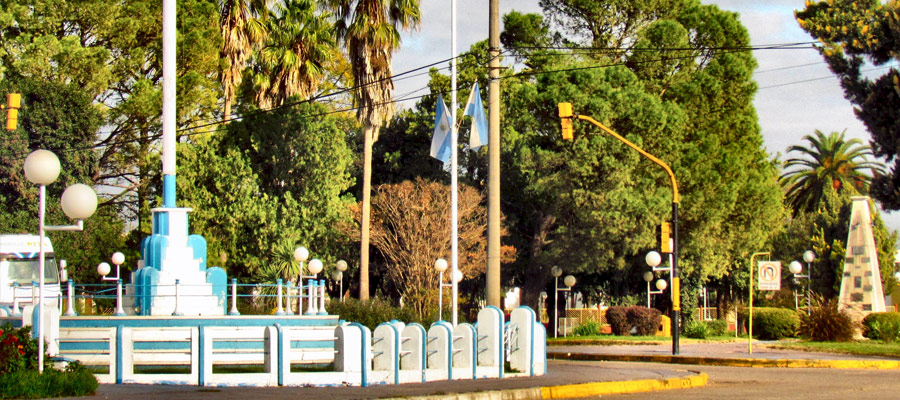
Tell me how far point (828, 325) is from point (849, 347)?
441 cm

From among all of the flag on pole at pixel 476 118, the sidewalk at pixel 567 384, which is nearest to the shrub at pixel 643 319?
the sidewalk at pixel 567 384

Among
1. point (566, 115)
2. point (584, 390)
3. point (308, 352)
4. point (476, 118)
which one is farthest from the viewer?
point (476, 118)

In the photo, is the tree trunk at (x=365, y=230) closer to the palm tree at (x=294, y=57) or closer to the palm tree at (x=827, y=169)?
the palm tree at (x=294, y=57)

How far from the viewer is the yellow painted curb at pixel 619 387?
16.9 metres

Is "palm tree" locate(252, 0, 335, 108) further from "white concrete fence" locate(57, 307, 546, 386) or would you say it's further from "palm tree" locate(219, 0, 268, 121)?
"white concrete fence" locate(57, 307, 546, 386)

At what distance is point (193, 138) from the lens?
4888 cm

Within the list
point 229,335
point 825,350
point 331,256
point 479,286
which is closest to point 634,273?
point 479,286

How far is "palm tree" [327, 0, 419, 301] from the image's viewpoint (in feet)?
141

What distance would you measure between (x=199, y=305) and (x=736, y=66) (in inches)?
1214

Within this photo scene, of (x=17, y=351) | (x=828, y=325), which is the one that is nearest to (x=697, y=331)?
(x=828, y=325)

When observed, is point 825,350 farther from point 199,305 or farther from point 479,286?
point 479,286

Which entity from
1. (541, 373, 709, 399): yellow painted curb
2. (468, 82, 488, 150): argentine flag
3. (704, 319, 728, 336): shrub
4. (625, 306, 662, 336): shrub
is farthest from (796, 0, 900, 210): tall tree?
(704, 319, 728, 336): shrub

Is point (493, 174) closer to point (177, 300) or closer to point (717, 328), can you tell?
point (177, 300)

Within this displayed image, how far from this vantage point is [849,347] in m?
29.9
